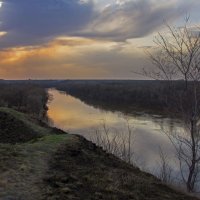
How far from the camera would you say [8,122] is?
52.7ft

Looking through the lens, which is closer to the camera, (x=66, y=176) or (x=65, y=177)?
(x=65, y=177)

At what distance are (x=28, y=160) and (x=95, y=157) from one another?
92.4 inches

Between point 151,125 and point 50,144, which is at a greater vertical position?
point 50,144

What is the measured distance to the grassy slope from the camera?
7082 millimetres

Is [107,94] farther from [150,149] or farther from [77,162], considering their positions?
[77,162]

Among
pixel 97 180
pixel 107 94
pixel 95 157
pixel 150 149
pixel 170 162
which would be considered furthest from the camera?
pixel 107 94

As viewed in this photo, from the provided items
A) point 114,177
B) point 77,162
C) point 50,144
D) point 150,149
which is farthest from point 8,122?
point 150,149

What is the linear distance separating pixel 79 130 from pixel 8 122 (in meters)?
25.6

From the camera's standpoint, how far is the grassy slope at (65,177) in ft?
23.2

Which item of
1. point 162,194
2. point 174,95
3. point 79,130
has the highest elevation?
point 174,95

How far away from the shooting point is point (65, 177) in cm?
800

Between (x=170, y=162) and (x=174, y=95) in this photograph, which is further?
(x=170, y=162)

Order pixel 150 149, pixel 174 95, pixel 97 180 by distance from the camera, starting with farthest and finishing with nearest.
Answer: pixel 150 149, pixel 174 95, pixel 97 180

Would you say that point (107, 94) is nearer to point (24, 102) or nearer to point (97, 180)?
point (24, 102)
